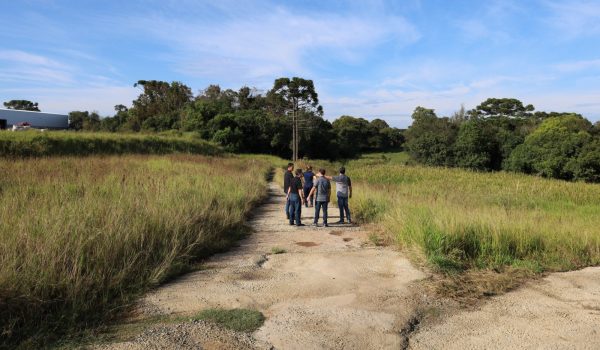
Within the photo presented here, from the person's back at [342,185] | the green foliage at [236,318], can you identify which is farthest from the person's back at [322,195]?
the green foliage at [236,318]

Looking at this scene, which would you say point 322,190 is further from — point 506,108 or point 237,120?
point 506,108

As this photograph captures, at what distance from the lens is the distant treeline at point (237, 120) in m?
58.7

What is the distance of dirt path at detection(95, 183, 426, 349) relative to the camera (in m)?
3.97

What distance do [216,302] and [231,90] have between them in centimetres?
8360

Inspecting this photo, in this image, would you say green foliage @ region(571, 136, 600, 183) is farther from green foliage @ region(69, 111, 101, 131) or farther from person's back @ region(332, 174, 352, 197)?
green foliage @ region(69, 111, 101, 131)

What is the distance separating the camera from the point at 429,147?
6412 centimetres

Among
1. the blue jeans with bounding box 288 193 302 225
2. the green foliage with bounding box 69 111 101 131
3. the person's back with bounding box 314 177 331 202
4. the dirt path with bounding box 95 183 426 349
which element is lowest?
the dirt path with bounding box 95 183 426 349

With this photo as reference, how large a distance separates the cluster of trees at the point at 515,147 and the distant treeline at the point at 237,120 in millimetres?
16009

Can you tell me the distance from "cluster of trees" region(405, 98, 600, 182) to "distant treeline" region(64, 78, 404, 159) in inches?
630

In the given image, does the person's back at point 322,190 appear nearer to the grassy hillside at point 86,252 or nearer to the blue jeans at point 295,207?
the blue jeans at point 295,207

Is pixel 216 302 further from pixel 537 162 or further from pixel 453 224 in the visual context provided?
pixel 537 162

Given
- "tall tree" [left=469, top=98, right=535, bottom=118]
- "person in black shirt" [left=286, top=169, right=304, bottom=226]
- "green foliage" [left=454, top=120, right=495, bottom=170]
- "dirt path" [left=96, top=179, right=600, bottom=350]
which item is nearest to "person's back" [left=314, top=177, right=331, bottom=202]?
"person in black shirt" [left=286, top=169, right=304, bottom=226]

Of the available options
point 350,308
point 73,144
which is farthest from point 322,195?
point 73,144

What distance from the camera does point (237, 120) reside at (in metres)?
60.6
